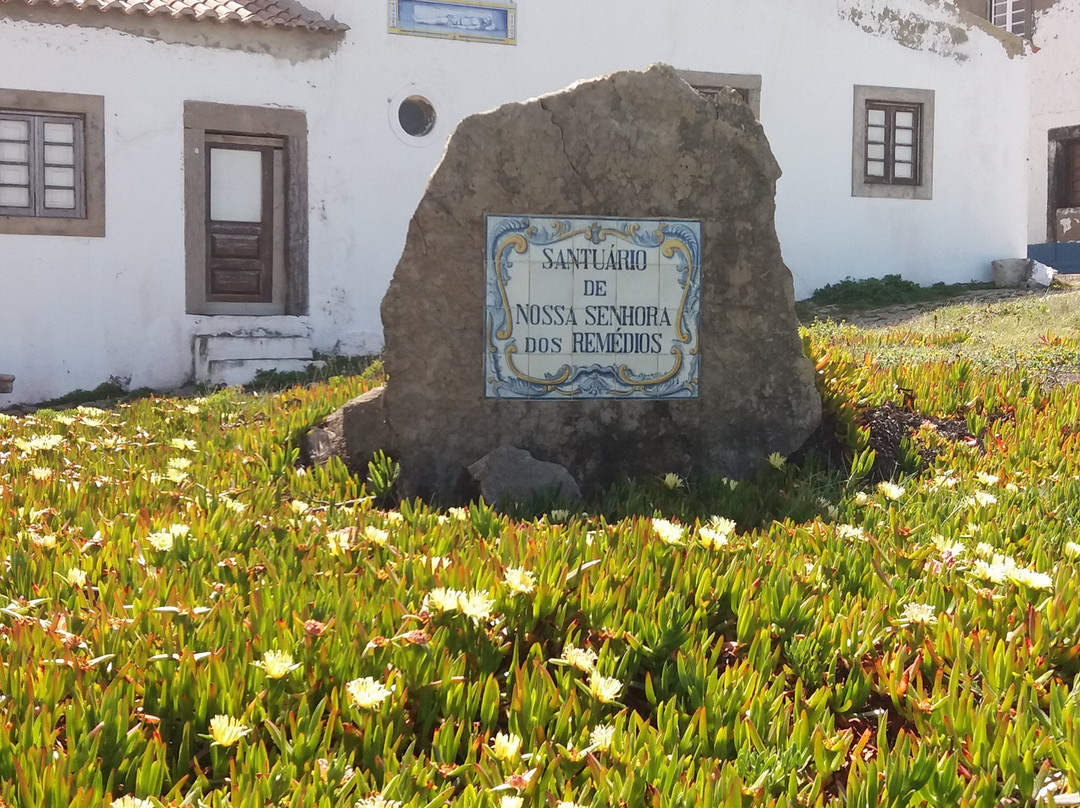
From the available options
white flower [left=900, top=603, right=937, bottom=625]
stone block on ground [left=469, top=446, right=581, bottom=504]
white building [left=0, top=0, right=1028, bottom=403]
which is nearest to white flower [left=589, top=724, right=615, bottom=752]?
white flower [left=900, top=603, right=937, bottom=625]

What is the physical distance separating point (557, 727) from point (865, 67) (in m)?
12.1

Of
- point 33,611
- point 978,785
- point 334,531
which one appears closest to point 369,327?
point 334,531

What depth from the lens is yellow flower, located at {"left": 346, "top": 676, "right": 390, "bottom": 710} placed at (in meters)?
2.10

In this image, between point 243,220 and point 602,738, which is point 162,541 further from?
point 243,220

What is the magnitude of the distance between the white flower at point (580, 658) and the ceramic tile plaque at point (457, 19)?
9700 millimetres

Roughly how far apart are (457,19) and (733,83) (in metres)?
3.13

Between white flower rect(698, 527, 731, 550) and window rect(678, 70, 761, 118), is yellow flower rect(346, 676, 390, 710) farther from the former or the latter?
window rect(678, 70, 761, 118)

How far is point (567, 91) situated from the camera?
4809 mm

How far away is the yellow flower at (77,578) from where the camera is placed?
8.89ft

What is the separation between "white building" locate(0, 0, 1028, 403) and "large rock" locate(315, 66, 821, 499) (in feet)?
19.7

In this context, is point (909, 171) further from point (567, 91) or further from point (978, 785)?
point (978, 785)

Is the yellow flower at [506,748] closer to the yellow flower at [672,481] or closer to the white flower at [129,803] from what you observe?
the white flower at [129,803]

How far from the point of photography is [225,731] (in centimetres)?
198

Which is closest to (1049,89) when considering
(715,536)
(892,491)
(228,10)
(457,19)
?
(457,19)
